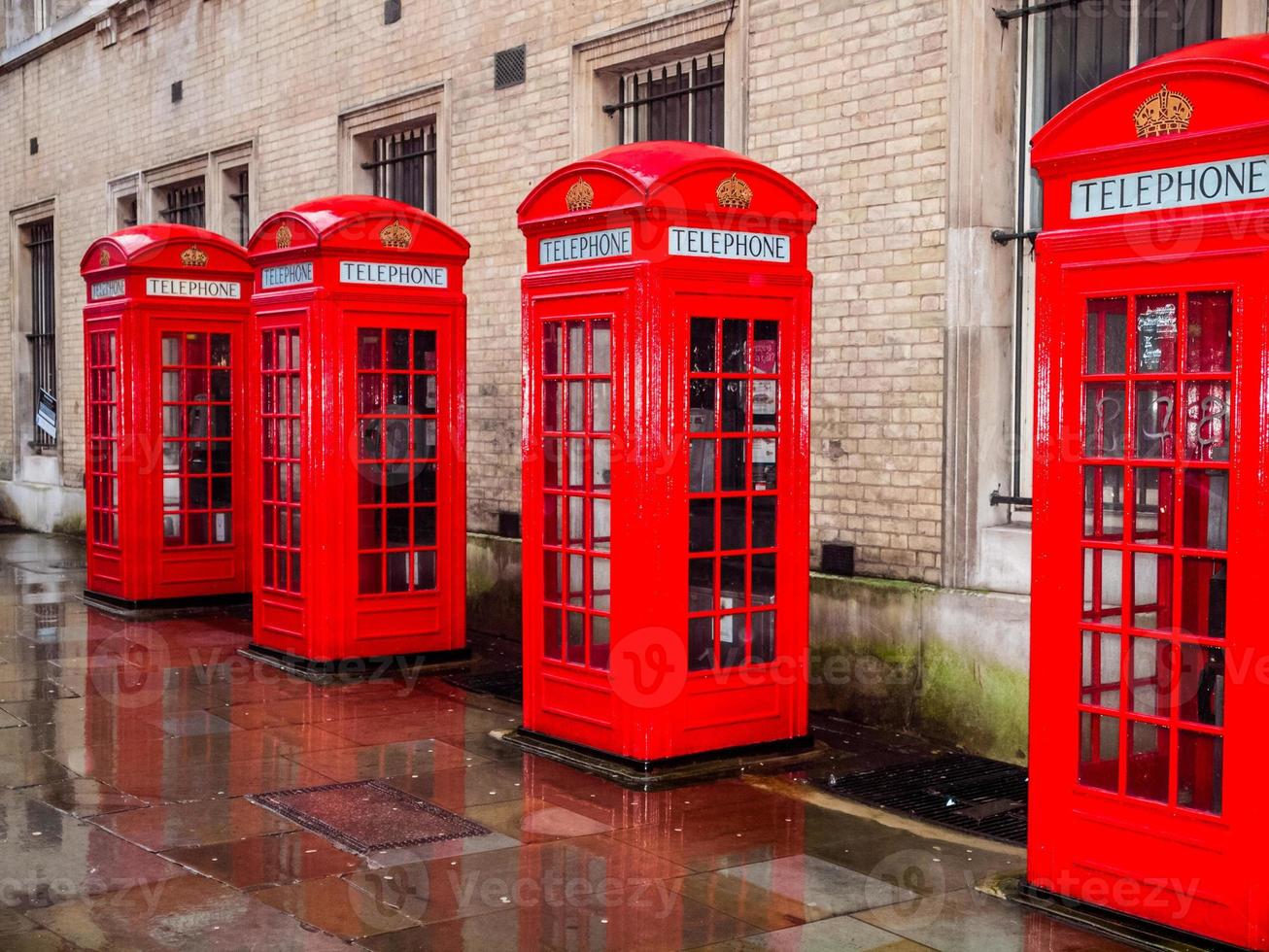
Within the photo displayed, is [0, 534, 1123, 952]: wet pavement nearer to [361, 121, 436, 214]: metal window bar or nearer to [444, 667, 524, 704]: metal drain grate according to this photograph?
[444, 667, 524, 704]: metal drain grate

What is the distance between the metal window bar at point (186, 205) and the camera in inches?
619

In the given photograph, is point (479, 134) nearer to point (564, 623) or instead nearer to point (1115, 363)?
point (564, 623)

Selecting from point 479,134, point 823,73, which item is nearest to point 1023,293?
point 823,73

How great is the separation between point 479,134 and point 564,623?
17.3ft

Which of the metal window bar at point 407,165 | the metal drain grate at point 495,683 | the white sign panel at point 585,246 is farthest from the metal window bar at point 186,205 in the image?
the white sign panel at point 585,246

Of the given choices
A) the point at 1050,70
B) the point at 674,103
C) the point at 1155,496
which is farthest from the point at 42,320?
the point at 1155,496

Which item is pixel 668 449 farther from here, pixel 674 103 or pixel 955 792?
pixel 674 103

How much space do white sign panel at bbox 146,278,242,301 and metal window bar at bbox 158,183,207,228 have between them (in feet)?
14.3

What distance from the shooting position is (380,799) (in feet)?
21.0

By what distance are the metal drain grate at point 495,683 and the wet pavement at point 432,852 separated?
20 centimetres

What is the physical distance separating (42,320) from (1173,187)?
1730cm

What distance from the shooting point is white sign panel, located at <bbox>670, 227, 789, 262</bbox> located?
654 cm

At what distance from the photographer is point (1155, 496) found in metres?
4.83

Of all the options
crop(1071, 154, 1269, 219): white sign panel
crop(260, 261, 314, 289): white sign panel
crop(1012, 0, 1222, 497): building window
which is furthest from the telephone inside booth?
crop(1071, 154, 1269, 219): white sign panel
